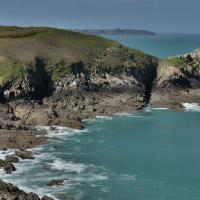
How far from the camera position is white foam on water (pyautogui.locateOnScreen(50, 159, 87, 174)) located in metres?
75.7

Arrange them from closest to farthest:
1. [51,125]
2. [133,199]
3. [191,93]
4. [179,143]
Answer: [133,199], [179,143], [51,125], [191,93]

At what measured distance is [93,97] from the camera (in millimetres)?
118125

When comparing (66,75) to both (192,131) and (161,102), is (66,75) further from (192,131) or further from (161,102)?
(192,131)

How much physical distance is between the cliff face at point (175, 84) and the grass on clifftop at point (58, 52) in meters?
6.40

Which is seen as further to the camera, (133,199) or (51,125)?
(51,125)

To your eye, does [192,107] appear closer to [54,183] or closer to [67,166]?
[67,166]

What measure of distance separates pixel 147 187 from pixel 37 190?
13.5 meters

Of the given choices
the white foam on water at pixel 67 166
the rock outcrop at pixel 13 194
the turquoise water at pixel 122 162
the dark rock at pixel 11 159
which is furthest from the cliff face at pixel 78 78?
the rock outcrop at pixel 13 194

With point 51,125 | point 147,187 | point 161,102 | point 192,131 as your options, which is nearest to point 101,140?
point 51,125

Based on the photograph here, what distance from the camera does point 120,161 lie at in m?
80.8

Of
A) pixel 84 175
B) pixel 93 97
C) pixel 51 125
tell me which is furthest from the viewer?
pixel 93 97

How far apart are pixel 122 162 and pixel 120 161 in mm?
523

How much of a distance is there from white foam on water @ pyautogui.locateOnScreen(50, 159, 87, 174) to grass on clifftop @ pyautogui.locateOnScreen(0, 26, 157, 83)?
3756 cm

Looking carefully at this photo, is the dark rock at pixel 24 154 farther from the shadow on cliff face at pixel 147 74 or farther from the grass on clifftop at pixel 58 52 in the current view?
the shadow on cliff face at pixel 147 74
